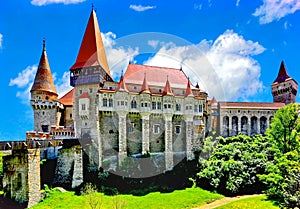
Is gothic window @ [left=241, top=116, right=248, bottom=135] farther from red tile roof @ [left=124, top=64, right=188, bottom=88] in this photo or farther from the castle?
red tile roof @ [left=124, top=64, right=188, bottom=88]

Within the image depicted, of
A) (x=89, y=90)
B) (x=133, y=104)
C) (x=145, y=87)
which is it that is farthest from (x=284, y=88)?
(x=89, y=90)

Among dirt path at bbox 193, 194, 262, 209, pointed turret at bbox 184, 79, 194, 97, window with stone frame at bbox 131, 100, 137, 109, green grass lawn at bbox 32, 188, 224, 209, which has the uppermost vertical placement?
pointed turret at bbox 184, 79, 194, 97

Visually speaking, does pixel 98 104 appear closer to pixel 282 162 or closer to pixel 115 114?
pixel 115 114

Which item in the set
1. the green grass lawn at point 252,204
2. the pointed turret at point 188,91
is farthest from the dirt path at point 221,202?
the pointed turret at point 188,91

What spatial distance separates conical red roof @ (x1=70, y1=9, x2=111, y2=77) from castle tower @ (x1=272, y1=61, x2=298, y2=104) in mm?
40600

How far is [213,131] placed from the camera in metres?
51.3

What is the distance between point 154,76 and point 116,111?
371 inches

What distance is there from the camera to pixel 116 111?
38.4 metres

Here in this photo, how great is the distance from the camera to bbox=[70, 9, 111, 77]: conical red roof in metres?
40.2

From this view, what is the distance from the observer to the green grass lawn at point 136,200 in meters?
28.5

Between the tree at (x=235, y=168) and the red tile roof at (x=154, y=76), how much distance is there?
10854 mm

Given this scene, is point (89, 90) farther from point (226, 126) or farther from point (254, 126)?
point (254, 126)

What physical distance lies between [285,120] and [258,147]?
6.10m

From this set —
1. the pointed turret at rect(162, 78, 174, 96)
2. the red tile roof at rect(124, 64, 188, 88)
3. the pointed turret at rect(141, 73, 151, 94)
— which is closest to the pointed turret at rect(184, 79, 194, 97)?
the red tile roof at rect(124, 64, 188, 88)
